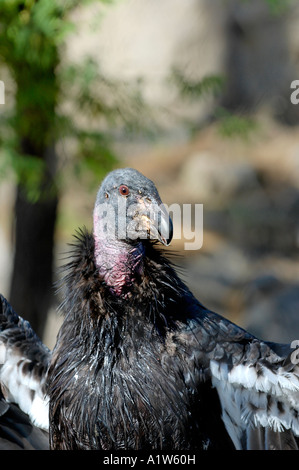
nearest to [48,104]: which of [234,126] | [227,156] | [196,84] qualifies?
[196,84]

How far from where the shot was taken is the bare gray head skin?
3.08 meters

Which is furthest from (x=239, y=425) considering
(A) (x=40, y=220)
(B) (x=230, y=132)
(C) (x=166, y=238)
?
(A) (x=40, y=220)

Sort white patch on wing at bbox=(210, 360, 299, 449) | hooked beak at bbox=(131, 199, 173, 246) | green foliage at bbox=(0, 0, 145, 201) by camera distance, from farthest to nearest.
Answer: green foliage at bbox=(0, 0, 145, 201) → white patch on wing at bbox=(210, 360, 299, 449) → hooked beak at bbox=(131, 199, 173, 246)

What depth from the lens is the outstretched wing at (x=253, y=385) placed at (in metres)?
3.07

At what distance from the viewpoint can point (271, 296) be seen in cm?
827

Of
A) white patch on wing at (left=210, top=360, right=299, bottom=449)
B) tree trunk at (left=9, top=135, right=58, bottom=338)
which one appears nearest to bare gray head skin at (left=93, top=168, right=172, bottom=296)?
white patch on wing at (left=210, top=360, right=299, bottom=449)

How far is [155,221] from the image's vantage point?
3002 millimetres

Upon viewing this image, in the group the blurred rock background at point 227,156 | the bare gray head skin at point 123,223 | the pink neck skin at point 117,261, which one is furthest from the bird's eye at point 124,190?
the blurred rock background at point 227,156

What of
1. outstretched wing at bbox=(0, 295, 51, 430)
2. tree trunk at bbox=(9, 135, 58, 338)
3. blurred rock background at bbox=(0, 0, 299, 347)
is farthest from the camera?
blurred rock background at bbox=(0, 0, 299, 347)

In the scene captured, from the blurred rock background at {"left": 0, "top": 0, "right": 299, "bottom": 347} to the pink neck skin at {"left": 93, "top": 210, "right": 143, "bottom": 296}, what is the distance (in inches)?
210

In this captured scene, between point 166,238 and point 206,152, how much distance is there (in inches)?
444

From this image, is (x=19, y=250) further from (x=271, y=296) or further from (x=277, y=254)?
(x=277, y=254)

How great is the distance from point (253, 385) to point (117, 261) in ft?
3.13

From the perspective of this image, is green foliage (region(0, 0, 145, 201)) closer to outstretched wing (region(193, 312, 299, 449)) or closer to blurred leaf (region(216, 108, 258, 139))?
blurred leaf (region(216, 108, 258, 139))
